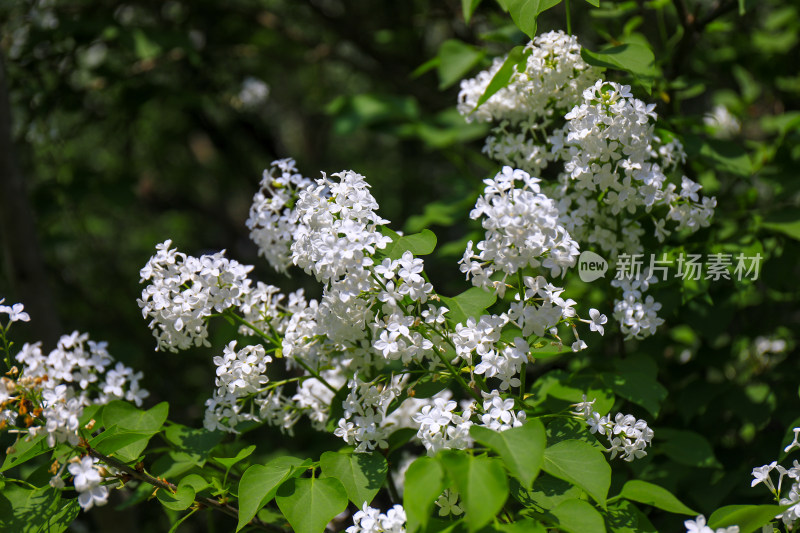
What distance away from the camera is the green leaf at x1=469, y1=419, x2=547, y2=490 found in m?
1.26

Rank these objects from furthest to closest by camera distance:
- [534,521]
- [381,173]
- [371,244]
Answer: [381,173]
[371,244]
[534,521]

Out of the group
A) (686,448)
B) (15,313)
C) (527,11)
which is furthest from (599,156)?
(15,313)

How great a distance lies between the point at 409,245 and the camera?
1.69 meters

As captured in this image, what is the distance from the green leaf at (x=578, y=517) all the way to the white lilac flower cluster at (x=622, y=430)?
0.24 metres

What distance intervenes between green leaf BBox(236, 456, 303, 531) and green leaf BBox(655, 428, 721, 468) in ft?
3.80

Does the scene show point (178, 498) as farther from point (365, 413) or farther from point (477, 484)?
point (477, 484)

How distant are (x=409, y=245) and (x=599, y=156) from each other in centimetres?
59

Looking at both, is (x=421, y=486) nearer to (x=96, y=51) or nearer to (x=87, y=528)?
(x=87, y=528)

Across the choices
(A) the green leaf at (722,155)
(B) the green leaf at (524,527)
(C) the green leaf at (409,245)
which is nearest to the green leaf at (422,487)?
(B) the green leaf at (524,527)

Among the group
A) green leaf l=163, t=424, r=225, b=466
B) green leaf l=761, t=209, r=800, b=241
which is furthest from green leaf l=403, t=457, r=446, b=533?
green leaf l=761, t=209, r=800, b=241

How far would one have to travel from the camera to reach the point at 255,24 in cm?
481

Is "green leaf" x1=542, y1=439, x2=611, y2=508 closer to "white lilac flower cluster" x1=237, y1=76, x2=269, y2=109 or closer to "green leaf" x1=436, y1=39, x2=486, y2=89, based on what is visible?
"green leaf" x1=436, y1=39, x2=486, y2=89

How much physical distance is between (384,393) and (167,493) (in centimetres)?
57

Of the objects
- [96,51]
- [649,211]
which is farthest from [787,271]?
[96,51]
